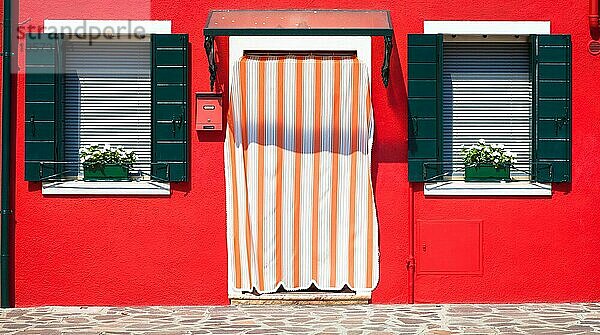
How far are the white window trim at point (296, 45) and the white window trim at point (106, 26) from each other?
0.76m

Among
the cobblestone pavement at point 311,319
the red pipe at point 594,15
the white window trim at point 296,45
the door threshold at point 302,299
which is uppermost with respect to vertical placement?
the red pipe at point 594,15

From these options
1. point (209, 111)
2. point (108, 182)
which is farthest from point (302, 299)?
point (108, 182)

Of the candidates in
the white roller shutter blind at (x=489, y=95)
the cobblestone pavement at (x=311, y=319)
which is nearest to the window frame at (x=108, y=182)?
the cobblestone pavement at (x=311, y=319)

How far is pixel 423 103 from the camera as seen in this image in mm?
9773

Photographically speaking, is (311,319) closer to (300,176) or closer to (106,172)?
(300,176)

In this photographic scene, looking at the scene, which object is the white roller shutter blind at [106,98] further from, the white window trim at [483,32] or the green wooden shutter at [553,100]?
the green wooden shutter at [553,100]

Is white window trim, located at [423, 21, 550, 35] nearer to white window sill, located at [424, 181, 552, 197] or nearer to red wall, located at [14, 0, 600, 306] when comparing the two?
red wall, located at [14, 0, 600, 306]

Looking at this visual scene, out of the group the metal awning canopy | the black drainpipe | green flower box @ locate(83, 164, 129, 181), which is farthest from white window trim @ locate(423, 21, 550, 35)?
the black drainpipe

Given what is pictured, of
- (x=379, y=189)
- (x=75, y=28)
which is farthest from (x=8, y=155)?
(x=379, y=189)

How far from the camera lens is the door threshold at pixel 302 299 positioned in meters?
9.83

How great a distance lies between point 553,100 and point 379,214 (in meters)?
2.21

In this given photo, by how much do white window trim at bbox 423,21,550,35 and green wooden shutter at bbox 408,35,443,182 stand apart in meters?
0.12

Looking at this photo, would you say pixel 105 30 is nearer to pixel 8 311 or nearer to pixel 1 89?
pixel 1 89

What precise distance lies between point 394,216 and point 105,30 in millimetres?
3683
